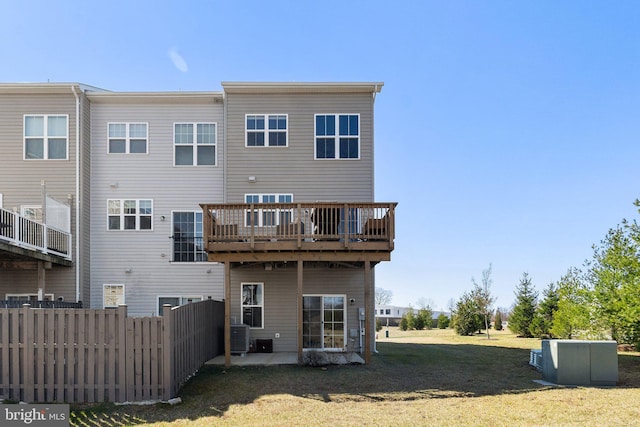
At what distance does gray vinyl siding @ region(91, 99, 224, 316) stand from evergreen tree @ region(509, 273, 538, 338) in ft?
51.4

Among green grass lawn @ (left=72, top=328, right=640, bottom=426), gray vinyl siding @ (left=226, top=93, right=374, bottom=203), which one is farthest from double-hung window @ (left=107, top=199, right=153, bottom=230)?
green grass lawn @ (left=72, top=328, right=640, bottom=426)

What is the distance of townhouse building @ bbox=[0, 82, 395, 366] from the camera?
13.8 metres

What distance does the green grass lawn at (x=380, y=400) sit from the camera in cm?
637

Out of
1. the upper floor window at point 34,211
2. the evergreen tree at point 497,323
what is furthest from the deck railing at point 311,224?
the evergreen tree at point 497,323

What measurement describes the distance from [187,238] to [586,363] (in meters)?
11.4

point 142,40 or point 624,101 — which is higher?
point 142,40

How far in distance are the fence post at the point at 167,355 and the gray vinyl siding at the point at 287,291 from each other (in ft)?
20.3

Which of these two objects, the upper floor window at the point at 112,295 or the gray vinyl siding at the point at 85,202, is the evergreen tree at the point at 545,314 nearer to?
the upper floor window at the point at 112,295

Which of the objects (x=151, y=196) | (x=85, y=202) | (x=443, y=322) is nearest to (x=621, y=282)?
(x=151, y=196)

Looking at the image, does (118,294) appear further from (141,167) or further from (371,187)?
(371,187)

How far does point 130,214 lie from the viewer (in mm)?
14492

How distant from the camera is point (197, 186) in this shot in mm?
14547

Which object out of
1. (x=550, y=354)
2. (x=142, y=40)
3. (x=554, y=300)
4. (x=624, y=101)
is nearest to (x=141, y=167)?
(x=142, y=40)

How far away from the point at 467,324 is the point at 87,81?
2130 cm
